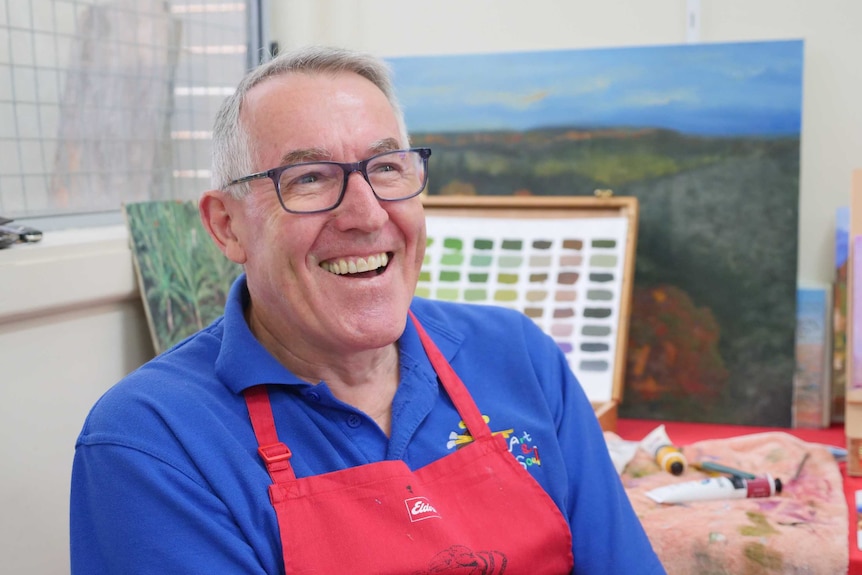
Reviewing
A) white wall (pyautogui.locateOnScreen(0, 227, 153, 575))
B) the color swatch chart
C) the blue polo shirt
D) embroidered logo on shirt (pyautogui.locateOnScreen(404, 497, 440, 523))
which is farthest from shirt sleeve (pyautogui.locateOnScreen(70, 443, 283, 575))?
the color swatch chart

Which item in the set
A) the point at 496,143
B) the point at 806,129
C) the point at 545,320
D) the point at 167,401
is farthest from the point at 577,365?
the point at 167,401

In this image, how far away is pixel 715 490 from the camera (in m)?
1.79

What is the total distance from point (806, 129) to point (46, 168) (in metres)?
1.88

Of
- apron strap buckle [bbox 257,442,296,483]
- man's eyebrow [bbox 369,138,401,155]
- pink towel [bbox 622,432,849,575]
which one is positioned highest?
man's eyebrow [bbox 369,138,401,155]

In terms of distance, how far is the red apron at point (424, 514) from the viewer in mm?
1182

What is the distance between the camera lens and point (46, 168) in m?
2.00

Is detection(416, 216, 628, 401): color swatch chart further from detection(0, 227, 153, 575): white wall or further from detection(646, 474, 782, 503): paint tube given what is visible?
detection(0, 227, 153, 575): white wall

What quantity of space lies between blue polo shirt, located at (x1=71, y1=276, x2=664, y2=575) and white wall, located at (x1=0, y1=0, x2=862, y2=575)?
1.43 feet

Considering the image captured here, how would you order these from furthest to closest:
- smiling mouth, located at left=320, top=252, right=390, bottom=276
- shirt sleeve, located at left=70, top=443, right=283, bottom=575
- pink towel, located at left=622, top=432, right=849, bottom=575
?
pink towel, located at left=622, top=432, right=849, bottom=575
smiling mouth, located at left=320, top=252, right=390, bottom=276
shirt sleeve, located at left=70, top=443, right=283, bottom=575

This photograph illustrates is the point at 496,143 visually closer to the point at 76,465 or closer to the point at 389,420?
the point at 389,420

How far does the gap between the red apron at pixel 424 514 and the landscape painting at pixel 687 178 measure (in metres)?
1.09

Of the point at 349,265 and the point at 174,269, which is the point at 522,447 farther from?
the point at 174,269

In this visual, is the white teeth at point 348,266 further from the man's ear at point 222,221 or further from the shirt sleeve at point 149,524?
the shirt sleeve at point 149,524

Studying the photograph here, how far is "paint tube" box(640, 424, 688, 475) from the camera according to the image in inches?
76.1
